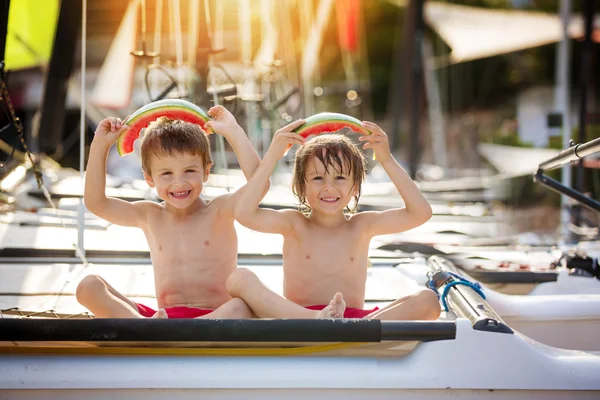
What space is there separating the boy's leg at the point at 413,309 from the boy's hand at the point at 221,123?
0.79 m

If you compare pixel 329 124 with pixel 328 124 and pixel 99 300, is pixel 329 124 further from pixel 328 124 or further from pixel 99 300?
pixel 99 300

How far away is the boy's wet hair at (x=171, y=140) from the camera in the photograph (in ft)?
7.81

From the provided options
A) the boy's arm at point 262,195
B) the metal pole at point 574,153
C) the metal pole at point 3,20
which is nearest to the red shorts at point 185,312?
the boy's arm at point 262,195

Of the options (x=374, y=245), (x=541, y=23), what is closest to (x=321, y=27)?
(x=541, y=23)

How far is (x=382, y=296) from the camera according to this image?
3.00 metres

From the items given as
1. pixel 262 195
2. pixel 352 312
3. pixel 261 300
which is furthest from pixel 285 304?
pixel 262 195

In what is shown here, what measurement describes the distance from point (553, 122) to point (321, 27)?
396 cm

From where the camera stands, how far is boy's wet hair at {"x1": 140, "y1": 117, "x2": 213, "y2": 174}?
2381mm

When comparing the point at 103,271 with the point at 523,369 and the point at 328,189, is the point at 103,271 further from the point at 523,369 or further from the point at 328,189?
the point at 523,369

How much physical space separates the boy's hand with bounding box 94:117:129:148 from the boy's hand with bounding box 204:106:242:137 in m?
0.29

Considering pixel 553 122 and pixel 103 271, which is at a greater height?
pixel 553 122

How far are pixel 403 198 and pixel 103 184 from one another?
3.38 feet

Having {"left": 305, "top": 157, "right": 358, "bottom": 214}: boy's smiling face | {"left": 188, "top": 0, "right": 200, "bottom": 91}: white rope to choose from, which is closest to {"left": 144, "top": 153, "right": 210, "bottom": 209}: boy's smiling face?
{"left": 305, "top": 157, "right": 358, "bottom": 214}: boy's smiling face

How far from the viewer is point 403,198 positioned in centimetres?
244
